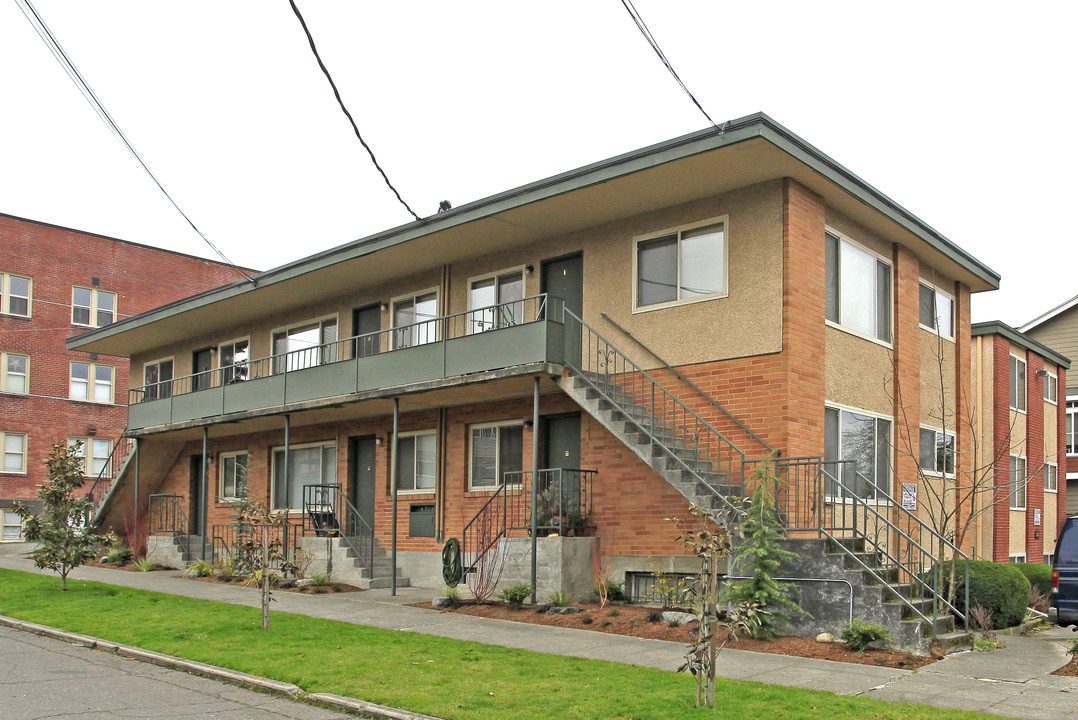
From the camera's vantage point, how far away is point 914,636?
36.9 ft

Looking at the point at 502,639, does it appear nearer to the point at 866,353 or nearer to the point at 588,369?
the point at 588,369

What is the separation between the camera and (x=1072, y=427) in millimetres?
31953

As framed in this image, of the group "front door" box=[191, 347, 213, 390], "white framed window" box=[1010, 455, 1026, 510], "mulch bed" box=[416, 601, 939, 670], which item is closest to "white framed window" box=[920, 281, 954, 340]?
"white framed window" box=[1010, 455, 1026, 510]

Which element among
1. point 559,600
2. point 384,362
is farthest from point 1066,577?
point 384,362

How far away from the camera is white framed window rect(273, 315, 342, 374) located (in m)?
22.6

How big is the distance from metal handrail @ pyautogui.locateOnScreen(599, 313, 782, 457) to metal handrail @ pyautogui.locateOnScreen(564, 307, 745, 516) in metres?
0.28

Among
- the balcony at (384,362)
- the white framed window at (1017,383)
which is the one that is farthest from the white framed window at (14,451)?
the white framed window at (1017,383)

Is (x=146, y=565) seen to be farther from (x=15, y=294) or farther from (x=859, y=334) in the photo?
(x=15, y=294)

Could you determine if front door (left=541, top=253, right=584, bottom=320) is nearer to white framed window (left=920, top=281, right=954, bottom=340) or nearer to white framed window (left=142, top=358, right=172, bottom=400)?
white framed window (left=920, top=281, right=954, bottom=340)

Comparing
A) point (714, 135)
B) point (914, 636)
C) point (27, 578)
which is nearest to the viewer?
point (914, 636)

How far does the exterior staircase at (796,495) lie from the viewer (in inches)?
462

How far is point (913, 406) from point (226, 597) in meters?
12.2

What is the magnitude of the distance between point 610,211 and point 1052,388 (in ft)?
55.0

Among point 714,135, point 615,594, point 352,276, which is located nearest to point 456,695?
point 615,594
